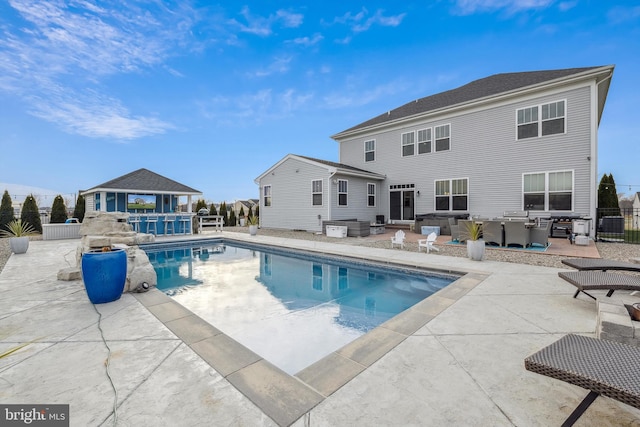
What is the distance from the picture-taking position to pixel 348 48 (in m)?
16.6

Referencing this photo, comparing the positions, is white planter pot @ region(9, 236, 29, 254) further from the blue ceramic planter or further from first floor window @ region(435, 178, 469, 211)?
first floor window @ region(435, 178, 469, 211)

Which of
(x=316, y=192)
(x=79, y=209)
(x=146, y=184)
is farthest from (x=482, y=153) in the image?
(x=79, y=209)

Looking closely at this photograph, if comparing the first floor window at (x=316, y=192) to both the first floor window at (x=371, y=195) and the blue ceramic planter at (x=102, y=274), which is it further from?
the blue ceramic planter at (x=102, y=274)

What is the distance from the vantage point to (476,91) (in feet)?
44.8

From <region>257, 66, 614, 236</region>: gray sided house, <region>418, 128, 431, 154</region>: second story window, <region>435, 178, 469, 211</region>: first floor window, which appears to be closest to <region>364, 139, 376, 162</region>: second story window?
<region>257, 66, 614, 236</region>: gray sided house

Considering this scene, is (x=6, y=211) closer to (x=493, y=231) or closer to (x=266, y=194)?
(x=266, y=194)

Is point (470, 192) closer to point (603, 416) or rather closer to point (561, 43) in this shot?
point (561, 43)

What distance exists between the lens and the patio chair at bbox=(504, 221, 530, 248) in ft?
27.3

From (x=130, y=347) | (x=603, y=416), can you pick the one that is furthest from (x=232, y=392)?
(x=603, y=416)

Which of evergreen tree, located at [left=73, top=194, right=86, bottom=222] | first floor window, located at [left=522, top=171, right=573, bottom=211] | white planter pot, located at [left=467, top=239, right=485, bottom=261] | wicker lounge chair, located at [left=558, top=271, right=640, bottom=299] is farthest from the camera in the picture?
evergreen tree, located at [left=73, top=194, right=86, bottom=222]

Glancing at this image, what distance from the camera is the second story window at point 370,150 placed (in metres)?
16.5

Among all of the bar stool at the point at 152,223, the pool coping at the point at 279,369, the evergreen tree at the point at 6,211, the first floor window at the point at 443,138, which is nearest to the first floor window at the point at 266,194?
the bar stool at the point at 152,223

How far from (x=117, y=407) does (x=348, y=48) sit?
62.2 feet

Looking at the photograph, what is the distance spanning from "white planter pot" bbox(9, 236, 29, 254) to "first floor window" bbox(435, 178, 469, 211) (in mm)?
16252
